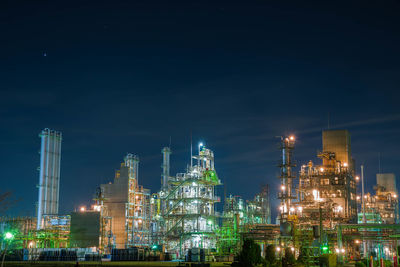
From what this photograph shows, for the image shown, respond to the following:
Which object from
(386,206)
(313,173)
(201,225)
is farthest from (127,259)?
(386,206)

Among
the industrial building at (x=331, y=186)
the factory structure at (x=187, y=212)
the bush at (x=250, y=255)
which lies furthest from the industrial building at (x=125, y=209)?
the bush at (x=250, y=255)

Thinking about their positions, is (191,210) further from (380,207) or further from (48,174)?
(380,207)

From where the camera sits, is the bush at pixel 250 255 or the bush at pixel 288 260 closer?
the bush at pixel 250 255

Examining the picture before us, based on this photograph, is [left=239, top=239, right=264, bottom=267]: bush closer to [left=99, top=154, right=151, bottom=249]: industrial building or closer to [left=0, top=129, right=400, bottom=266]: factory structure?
[left=0, top=129, right=400, bottom=266]: factory structure

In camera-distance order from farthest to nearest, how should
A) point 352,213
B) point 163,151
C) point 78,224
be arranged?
1. point 163,151
2. point 352,213
3. point 78,224

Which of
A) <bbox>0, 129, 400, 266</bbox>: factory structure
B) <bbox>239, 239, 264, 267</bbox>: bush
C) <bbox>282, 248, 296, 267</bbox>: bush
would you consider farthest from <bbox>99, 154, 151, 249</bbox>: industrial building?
<bbox>239, 239, 264, 267</bbox>: bush

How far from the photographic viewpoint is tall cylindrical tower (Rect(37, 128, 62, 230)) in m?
88.4

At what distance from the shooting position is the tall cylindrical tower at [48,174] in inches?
3479

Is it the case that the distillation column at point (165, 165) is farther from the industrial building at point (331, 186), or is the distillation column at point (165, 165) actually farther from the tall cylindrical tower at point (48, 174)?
the industrial building at point (331, 186)

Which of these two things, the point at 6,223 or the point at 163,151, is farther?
the point at 163,151

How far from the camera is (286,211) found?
8381 cm

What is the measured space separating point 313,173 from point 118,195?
3526cm

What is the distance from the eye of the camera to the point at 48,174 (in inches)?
3511

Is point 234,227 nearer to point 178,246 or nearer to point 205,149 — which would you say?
point 178,246
